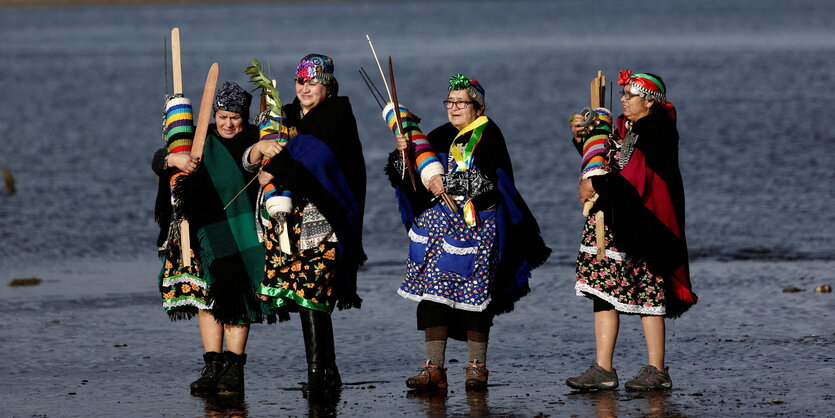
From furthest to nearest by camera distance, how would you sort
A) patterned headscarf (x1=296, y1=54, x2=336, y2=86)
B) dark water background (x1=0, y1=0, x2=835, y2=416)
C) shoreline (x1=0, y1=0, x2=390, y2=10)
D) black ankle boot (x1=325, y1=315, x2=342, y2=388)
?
Answer: shoreline (x1=0, y1=0, x2=390, y2=10) < dark water background (x1=0, y1=0, x2=835, y2=416) < black ankle boot (x1=325, y1=315, x2=342, y2=388) < patterned headscarf (x1=296, y1=54, x2=336, y2=86)

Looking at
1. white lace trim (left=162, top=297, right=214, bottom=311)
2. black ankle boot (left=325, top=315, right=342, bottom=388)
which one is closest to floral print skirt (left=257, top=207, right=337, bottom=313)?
black ankle boot (left=325, top=315, right=342, bottom=388)

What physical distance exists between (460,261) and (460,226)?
177mm

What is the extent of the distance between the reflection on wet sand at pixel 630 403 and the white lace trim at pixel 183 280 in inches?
78.0

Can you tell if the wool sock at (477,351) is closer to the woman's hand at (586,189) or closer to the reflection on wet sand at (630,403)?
the reflection on wet sand at (630,403)

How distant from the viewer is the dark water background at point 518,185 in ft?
28.3

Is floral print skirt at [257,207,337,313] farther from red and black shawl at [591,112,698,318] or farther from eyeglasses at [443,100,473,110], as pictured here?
red and black shawl at [591,112,698,318]

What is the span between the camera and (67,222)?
1516 centimetres

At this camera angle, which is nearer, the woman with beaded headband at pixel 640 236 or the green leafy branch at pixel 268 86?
the woman with beaded headband at pixel 640 236

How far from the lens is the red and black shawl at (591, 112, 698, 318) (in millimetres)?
7312

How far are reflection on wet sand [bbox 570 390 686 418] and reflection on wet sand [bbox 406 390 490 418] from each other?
47 centimetres

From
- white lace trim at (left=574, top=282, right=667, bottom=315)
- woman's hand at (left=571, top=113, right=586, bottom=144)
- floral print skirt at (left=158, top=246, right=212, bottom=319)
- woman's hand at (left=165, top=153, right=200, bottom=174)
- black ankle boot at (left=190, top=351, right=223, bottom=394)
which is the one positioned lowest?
black ankle boot at (left=190, top=351, right=223, bottom=394)

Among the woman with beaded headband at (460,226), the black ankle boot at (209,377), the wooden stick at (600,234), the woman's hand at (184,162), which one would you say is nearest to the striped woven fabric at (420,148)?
the woman with beaded headband at (460,226)

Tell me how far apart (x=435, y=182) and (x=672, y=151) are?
1.18 metres

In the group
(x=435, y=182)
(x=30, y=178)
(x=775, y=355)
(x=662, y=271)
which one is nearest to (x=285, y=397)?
(x=435, y=182)
